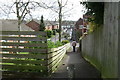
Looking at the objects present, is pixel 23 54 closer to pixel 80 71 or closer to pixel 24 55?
pixel 24 55

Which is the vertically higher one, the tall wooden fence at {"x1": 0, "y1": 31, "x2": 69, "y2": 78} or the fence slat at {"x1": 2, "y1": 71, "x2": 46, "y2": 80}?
the tall wooden fence at {"x1": 0, "y1": 31, "x2": 69, "y2": 78}

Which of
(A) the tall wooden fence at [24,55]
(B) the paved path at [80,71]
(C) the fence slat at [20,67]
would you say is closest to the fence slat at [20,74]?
(A) the tall wooden fence at [24,55]

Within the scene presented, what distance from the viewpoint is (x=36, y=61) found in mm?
6441

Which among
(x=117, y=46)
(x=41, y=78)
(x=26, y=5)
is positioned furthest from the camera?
(x=26, y=5)

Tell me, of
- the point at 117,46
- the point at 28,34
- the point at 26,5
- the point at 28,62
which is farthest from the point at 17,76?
the point at 26,5

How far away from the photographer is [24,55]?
652cm

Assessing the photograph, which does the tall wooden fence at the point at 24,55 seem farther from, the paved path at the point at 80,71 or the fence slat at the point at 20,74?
the paved path at the point at 80,71

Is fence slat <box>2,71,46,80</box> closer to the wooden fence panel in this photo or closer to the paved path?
the wooden fence panel

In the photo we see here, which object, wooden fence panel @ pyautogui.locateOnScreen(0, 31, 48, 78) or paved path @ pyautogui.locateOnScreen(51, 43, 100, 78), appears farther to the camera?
paved path @ pyautogui.locateOnScreen(51, 43, 100, 78)

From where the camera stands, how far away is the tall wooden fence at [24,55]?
6.46 meters

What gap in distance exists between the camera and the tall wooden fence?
21.2 feet

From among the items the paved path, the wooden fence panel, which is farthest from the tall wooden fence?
the paved path

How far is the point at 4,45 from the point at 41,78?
1747 millimetres

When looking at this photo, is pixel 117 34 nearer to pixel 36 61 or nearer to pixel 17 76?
pixel 36 61
